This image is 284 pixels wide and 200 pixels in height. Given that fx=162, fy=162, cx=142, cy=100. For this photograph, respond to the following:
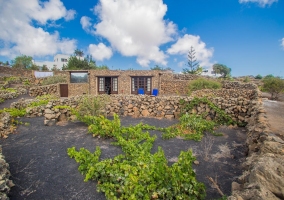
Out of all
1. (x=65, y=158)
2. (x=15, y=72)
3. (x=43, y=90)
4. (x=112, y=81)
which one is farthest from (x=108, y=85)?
(x=15, y=72)

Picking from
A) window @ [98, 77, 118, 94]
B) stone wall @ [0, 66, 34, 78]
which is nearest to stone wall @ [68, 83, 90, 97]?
window @ [98, 77, 118, 94]

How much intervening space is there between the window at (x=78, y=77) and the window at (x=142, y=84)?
632 cm

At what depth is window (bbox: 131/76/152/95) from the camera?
66.5 feet

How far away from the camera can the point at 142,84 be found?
20375 mm

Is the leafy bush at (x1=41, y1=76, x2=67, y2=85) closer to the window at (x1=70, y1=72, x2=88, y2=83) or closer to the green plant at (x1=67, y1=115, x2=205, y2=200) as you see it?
the window at (x1=70, y1=72, x2=88, y2=83)

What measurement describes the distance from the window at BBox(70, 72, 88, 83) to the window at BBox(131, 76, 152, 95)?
6315 millimetres

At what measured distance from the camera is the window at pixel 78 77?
2108 cm

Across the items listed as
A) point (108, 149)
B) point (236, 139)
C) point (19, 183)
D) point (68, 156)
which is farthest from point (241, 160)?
point (19, 183)

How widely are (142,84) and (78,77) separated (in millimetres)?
8483

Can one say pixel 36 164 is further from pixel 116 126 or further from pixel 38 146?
pixel 116 126

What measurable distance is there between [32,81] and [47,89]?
27.6 feet

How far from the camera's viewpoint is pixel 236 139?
6035 millimetres

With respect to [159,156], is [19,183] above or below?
below

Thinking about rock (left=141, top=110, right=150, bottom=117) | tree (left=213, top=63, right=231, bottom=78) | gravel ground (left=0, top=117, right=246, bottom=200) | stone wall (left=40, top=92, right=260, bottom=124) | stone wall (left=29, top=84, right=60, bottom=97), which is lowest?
gravel ground (left=0, top=117, right=246, bottom=200)
